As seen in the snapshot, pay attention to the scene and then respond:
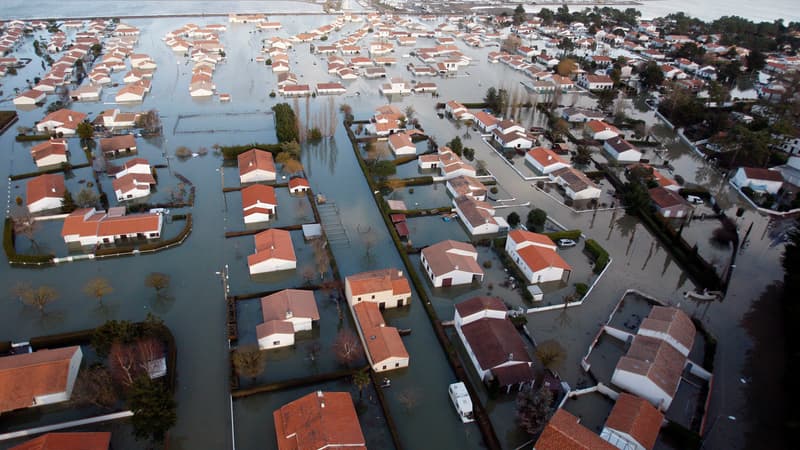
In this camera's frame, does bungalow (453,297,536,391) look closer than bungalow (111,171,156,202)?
Yes

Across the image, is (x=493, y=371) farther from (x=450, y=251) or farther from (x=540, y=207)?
(x=540, y=207)

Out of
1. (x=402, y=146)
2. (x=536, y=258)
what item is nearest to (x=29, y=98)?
(x=402, y=146)

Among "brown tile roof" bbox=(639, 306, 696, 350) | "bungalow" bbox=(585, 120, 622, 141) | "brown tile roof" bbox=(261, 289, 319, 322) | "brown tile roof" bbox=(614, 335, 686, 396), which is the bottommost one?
"brown tile roof" bbox=(261, 289, 319, 322)

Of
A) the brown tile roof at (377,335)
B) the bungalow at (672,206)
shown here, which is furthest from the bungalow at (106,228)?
the bungalow at (672,206)

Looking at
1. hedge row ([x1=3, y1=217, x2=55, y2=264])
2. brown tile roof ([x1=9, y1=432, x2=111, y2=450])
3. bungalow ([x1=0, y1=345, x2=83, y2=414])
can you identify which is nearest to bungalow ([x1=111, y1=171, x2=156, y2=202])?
hedge row ([x1=3, y1=217, x2=55, y2=264])

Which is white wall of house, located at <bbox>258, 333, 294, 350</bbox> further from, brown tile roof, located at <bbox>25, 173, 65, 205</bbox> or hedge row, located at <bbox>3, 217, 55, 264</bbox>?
brown tile roof, located at <bbox>25, 173, 65, 205</bbox>
